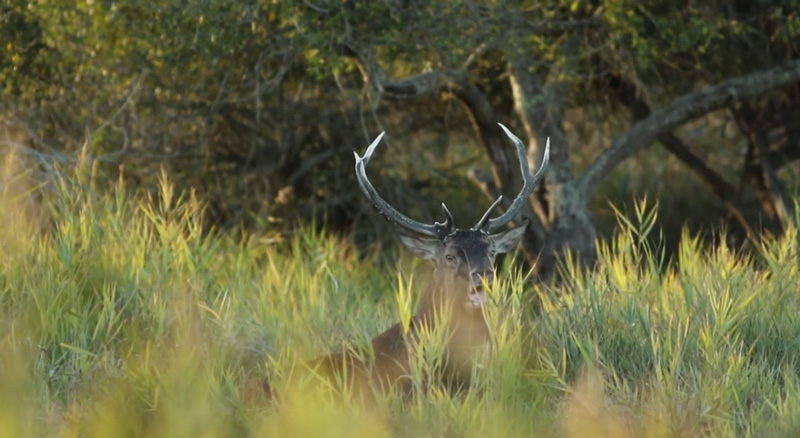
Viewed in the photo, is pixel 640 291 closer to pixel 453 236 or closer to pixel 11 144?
pixel 453 236

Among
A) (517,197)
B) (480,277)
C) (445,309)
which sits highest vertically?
(517,197)

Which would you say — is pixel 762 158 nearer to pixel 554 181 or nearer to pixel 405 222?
pixel 554 181

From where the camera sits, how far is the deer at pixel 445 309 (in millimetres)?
5531

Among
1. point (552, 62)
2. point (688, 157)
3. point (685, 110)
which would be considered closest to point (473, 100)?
point (552, 62)

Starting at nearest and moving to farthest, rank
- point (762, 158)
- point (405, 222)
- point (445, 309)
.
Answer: point (445, 309), point (405, 222), point (762, 158)

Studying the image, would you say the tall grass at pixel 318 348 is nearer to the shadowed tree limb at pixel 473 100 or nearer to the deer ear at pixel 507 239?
the deer ear at pixel 507 239

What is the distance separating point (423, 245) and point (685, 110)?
4183 mm

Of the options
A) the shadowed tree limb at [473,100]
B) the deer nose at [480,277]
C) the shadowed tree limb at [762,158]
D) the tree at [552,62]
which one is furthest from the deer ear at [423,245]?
the shadowed tree limb at [762,158]

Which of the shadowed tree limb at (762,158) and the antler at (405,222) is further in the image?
the shadowed tree limb at (762,158)

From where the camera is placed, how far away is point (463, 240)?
603 cm

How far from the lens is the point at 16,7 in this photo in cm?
841

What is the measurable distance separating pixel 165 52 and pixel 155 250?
2401mm

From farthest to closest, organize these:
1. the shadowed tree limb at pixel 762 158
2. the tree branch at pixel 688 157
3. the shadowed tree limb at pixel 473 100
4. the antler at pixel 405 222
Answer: the tree branch at pixel 688 157
the shadowed tree limb at pixel 762 158
the shadowed tree limb at pixel 473 100
the antler at pixel 405 222

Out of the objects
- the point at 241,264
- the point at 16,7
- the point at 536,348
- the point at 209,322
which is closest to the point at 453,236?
the point at 536,348
